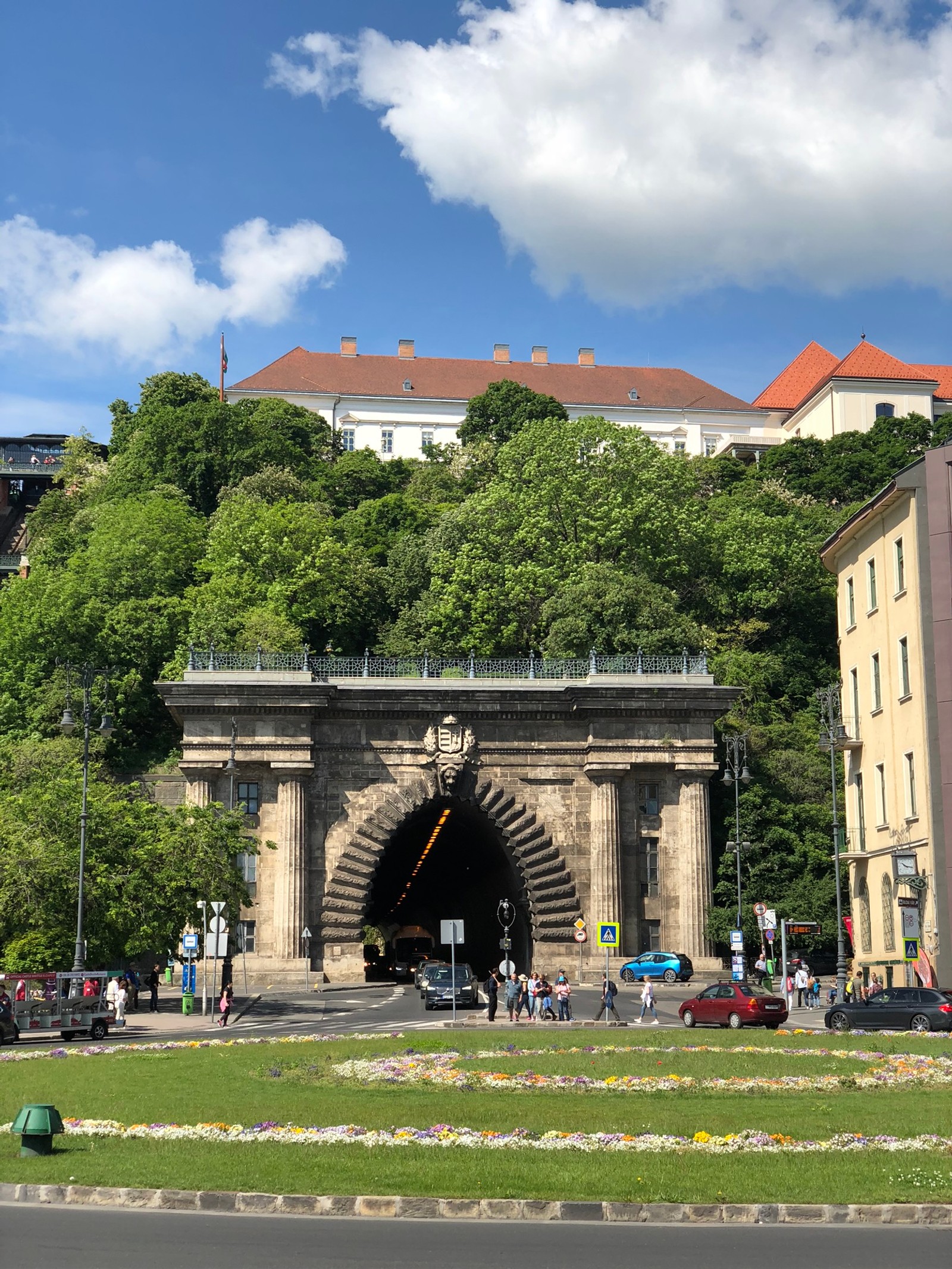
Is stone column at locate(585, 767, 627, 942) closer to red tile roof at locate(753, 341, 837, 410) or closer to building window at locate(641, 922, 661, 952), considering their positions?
building window at locate(641, 922, 661, 952)

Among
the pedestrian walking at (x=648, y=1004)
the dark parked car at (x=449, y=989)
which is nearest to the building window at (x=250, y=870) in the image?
the dark parked car at (x=449, y=989)

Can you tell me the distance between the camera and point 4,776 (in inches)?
2484

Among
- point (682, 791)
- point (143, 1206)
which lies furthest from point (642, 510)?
point (143, 1206)

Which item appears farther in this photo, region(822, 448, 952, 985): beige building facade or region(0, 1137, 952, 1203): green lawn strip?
region(822, 448, 952, 985): beige building facade

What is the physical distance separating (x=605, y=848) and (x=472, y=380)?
329ft

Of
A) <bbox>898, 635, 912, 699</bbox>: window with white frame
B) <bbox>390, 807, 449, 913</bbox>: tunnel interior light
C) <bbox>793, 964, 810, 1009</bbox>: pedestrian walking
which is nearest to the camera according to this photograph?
<bbox>898, 635, 912, 699</bbox>: window with white frame

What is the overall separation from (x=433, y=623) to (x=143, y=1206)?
70.0 m

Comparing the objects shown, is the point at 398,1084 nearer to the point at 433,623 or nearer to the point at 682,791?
the point at 682,791

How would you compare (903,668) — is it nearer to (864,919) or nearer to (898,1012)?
(864,919)

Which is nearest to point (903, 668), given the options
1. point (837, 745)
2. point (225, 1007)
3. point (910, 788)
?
point (910, 788)

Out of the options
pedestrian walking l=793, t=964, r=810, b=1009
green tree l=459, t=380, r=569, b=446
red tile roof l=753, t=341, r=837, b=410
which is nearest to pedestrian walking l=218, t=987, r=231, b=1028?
pedestrian walking l=793, t=964, r=810, b=1009

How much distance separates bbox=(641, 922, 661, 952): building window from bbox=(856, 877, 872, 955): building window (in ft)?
32.1

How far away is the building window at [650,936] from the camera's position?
207 ft

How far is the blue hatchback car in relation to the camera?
5966cm
